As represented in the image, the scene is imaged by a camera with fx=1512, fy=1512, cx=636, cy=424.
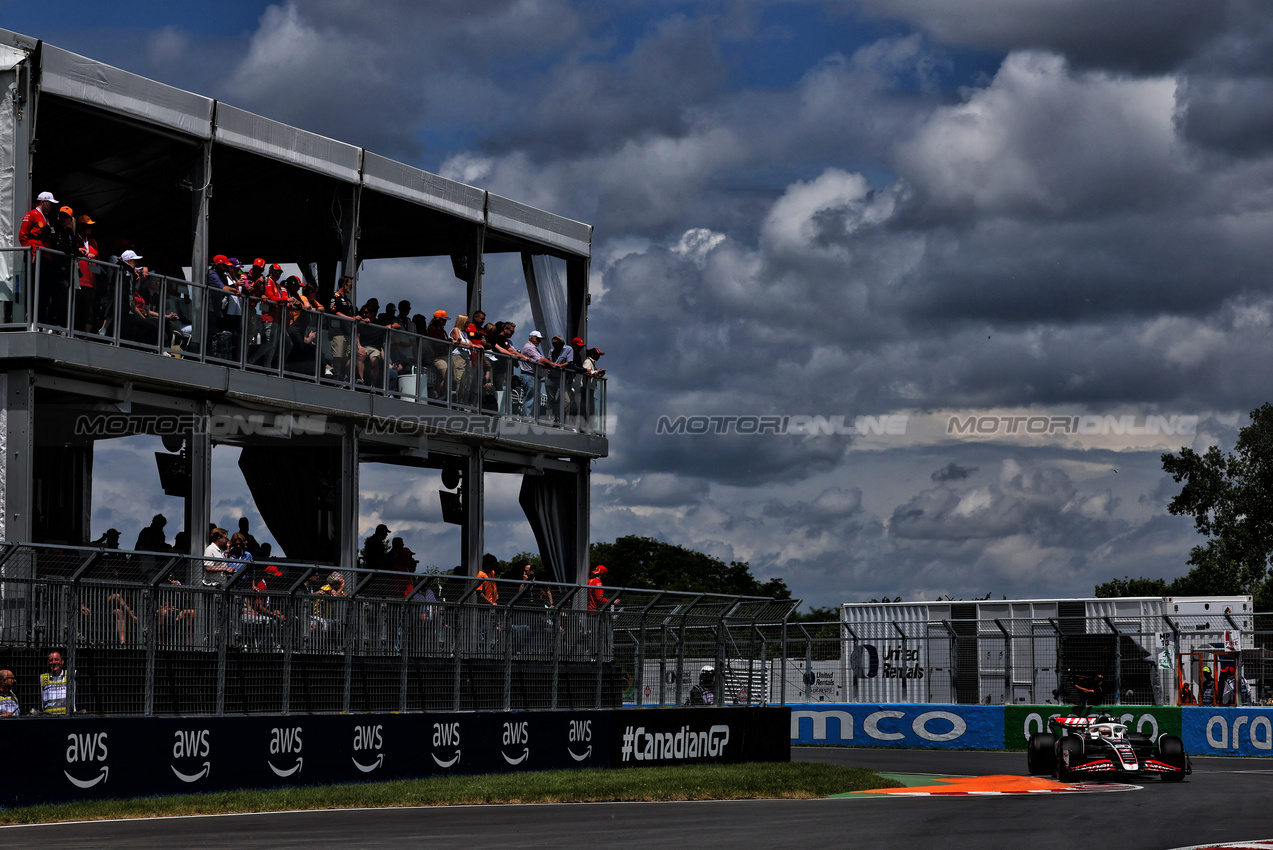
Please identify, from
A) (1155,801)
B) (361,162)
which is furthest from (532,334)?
(1155,801)

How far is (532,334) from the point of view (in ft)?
89.6

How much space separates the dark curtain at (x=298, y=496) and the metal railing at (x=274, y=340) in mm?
1565

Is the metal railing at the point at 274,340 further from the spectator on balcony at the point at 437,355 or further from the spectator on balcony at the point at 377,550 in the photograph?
the spectator on balcony at the point at 377,550

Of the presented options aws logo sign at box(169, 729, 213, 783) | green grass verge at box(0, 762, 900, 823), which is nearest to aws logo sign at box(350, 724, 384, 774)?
green grass verge at box(0, 762, 900, 823)

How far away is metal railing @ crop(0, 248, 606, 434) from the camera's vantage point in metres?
18.5

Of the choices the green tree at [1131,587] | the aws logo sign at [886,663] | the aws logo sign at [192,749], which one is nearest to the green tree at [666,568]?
the green tree at [1131,587]

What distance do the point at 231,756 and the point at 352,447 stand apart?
8.08 metres

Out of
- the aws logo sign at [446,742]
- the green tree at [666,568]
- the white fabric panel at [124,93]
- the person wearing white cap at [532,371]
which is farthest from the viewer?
the green tree at [666,568]

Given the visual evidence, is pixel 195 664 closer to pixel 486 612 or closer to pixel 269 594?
pixel 269 594

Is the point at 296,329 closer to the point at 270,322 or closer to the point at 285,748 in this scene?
the point at 270,322

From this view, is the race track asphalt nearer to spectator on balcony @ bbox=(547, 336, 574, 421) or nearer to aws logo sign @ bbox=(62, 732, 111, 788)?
aws logo sign @ bbox=(62, 732, 111, 788)

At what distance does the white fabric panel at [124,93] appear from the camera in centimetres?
1936

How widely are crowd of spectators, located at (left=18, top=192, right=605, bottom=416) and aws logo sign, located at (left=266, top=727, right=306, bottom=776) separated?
5833mm

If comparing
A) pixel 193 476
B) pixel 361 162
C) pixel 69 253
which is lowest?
pixel 193 476
